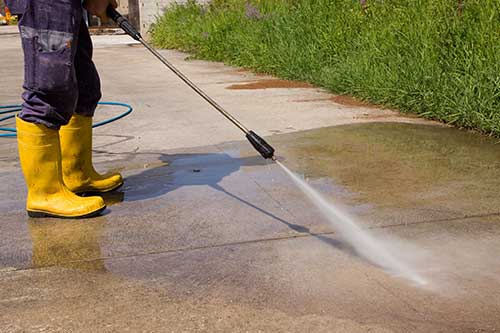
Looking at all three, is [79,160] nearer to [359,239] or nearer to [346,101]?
[359,239]

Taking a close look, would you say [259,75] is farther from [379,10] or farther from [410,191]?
[410,191]

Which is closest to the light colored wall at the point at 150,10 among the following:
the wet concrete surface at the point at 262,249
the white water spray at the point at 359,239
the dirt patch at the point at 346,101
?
the dirt patch at the point at 346,101

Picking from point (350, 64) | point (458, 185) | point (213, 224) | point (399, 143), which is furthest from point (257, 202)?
point (350, 64)

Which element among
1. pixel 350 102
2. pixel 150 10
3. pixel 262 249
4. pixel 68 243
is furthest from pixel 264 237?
pixel 150 10

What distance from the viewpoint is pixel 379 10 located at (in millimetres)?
7832

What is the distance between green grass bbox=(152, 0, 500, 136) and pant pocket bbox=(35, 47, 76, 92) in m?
3.13

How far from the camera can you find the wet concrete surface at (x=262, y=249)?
245cm

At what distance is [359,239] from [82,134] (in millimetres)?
1783

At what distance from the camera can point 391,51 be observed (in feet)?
22.1

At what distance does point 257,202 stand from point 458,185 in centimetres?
117

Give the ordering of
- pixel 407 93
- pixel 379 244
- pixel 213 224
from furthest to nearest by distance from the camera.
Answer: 1. pixel 407 93
2. pixel 213 224
3. pixel 379 244

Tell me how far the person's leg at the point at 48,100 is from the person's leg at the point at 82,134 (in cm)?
34

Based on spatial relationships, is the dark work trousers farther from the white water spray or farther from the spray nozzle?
the white water spray

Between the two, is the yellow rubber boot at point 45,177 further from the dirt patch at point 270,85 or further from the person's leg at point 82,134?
the dirt patch at point 270,85
